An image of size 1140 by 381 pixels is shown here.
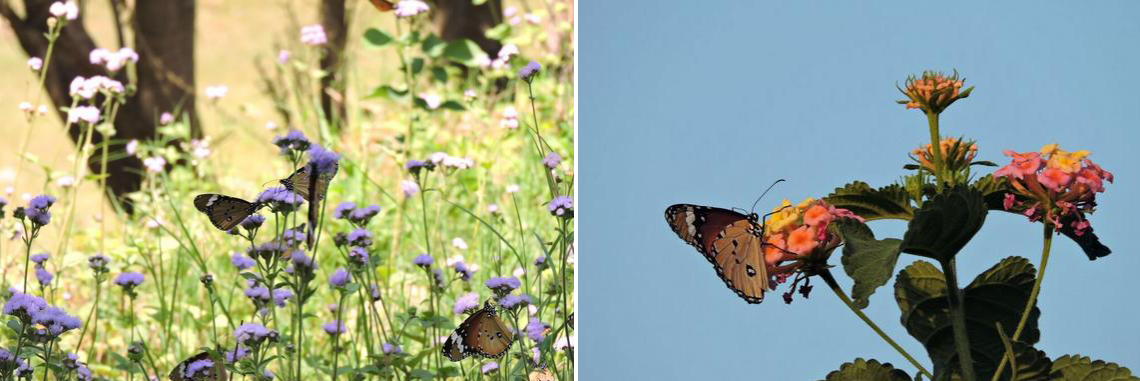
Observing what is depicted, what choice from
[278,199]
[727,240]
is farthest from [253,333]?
[727,240]

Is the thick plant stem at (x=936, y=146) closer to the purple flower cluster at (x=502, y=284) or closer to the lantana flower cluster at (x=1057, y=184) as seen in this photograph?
the lantana flower cluster at (x=1057, y=184)

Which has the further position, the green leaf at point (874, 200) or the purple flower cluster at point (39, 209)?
the purple flower cluster at point (39, 209)

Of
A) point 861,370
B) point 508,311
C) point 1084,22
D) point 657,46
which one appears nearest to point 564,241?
point 508,311

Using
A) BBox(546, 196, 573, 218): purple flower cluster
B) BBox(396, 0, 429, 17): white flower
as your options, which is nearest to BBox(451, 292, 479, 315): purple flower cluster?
BBox(546, 196, 573, 218): purple flower cluster

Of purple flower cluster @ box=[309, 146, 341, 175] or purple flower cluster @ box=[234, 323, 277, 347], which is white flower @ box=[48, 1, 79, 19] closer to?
purple flower cluster @ box=[234, 323, 277, 347]

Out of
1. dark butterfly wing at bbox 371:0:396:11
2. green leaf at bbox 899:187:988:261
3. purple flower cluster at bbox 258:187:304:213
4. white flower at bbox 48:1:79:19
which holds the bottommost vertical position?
green leaf at bbox 899:187:988:261

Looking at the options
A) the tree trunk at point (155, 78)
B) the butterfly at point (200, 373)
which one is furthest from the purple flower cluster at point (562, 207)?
the tree trunk at point (155, 78)

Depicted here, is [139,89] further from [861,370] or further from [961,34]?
[861,370]
